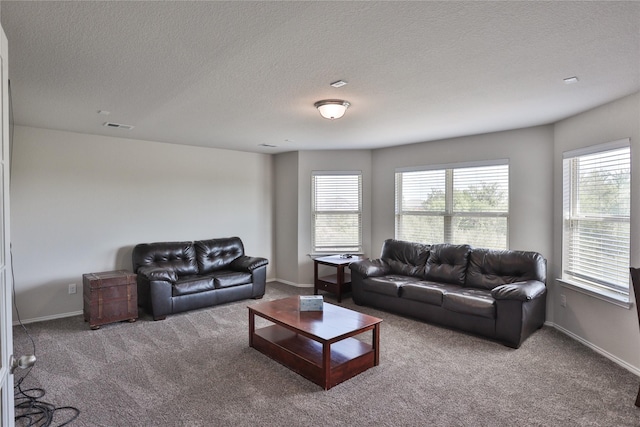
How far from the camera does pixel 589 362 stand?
327 centimetres

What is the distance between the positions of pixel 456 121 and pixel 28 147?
517 centimetres

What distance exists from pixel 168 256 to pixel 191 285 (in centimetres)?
77

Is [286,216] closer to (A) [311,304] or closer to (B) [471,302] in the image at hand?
(A) [311,304]

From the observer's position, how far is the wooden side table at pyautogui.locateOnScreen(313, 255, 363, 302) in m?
5.31

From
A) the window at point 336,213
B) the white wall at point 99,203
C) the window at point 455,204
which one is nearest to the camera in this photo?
the white wall at point 99,203

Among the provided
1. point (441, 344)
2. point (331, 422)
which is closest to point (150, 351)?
point (331, 422)

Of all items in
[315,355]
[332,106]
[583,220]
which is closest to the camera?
[315,355]

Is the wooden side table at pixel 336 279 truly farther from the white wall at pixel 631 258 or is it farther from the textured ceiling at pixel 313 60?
the white wall at pixel 631 258

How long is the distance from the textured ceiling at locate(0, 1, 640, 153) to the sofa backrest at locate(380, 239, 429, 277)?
194 centimetres

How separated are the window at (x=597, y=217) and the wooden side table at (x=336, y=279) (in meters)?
2.80

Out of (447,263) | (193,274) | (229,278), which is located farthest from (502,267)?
(193,274)

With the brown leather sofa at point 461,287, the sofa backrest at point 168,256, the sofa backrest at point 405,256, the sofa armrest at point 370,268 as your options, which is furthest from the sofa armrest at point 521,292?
the sofa backrest at point 168,256

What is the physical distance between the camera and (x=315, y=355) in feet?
10.1

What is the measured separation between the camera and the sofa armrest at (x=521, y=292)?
11.6 ft
